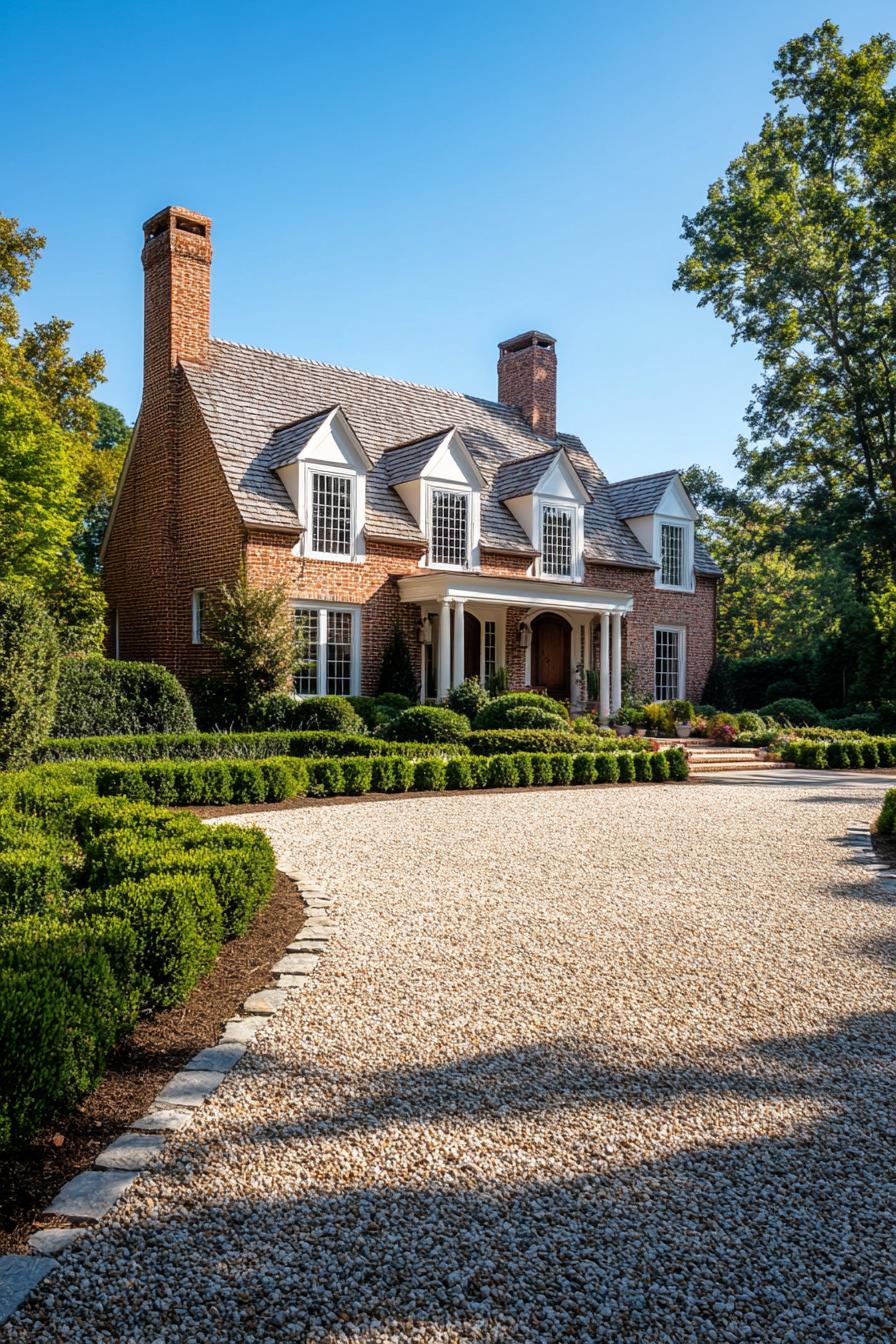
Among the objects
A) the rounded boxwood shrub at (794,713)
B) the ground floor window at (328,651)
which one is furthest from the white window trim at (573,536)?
the rounded boxwood shrub at (794,713)

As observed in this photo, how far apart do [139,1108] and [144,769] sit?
23.3ft

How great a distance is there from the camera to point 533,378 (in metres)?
26.2

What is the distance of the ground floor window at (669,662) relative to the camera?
2534 centimetres

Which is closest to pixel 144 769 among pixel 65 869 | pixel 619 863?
pixel 65 869

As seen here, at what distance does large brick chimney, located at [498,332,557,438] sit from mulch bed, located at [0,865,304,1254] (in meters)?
22.7

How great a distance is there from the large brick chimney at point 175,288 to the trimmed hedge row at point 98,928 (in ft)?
50.4

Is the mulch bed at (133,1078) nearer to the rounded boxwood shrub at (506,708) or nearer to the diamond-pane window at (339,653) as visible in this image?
the rounded boxwood shrub at (506,708)

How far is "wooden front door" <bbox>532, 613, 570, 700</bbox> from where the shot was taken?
23.2 m

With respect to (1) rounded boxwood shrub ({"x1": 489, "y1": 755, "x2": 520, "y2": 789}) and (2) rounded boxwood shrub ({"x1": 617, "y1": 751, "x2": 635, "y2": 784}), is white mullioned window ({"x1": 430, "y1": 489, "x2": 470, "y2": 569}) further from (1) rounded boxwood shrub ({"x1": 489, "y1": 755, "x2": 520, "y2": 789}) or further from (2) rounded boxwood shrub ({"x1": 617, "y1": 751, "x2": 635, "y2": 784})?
(1) rounded boxwood shrub ({"x1": 489, "y1": 755, "x2": 520, "y2": 789})

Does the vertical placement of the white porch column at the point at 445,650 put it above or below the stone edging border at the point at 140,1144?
above

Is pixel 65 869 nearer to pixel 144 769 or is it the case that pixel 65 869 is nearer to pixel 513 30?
pixel 144 769

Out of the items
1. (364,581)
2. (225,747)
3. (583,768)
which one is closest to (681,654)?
(364,581)

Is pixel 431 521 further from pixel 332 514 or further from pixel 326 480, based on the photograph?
pixel 326 480

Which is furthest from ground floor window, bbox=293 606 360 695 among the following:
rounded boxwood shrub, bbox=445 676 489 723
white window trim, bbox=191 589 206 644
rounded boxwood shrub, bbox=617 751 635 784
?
rounded boxwood shrub, bbox=617 751 635 784
